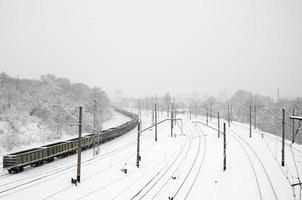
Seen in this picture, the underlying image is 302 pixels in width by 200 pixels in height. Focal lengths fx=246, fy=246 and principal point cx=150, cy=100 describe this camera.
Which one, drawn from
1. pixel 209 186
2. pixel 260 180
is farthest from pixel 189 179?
pixel 260 180

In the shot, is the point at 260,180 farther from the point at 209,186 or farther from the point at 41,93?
the point at 41,93

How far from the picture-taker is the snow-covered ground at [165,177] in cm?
2252

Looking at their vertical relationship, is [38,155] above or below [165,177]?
above

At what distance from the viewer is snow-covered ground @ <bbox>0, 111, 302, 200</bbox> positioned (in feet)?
73.9

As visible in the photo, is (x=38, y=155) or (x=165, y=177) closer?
(x=165, y=177)

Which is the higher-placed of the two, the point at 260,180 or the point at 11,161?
the point at 11,161

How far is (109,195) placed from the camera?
22.1 meters

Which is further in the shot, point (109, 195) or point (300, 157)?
point (300, 157)

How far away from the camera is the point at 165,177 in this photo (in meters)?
27.8

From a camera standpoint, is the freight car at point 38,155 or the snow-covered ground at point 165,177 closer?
the snow-covered ground at point 165,177

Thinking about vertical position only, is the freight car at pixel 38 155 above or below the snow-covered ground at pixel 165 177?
above

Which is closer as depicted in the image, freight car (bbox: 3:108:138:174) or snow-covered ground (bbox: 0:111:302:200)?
snow-covered ground (bbox: 0:111:302:200)

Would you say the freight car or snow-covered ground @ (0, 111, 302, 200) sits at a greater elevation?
the freight car

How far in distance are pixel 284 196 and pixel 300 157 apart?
18.5m
